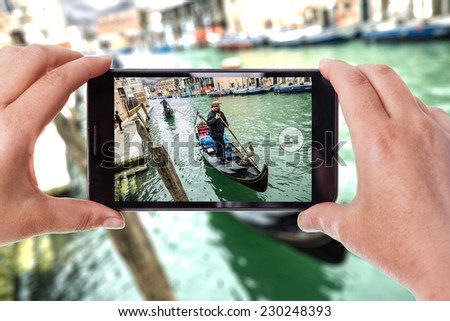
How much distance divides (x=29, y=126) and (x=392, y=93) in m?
0.35

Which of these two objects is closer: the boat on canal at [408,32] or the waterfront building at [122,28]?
the boat on canal at [408,32]

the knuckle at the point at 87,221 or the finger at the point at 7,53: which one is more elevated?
the finger at the point at 7,53

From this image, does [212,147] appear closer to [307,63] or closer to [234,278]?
[234,278]

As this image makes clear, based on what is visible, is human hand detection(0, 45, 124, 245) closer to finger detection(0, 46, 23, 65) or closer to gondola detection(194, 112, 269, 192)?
finger detection(0, 46, 23, 65)

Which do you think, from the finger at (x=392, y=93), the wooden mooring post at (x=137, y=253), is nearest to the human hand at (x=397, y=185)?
the finger at (x=392, y=93)

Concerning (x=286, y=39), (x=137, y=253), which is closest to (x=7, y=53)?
(x=137, y=253)

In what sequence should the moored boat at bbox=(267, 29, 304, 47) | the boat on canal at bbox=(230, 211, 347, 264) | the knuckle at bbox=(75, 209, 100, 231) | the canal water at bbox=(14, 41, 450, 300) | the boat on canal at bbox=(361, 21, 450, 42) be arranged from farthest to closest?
1. the moored boat at bbox=(267, 29, 304, 47)
2. the boat on canal at bbox=(361, 21, 450, 42)
3. the canal water at bbox=(14, 41, 450, 300)
4. the boat on canal at bbox=(230, 211, 347, 264)
5. the knuckle at bbox=(75, 209, 100, 231)

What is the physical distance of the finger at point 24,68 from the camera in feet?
1.29

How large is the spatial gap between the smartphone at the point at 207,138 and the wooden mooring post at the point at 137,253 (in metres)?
1.14

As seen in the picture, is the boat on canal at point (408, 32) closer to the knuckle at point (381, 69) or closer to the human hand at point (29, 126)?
the knuckle at point (381, 69)

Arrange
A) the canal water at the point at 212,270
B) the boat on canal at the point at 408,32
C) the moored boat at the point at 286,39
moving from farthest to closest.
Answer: the moored boat at the point at 286,39 → the boat on canal at the point at 408,32 → the canal water at the point at 212,270

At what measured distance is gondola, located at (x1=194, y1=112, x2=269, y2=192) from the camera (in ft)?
1.57

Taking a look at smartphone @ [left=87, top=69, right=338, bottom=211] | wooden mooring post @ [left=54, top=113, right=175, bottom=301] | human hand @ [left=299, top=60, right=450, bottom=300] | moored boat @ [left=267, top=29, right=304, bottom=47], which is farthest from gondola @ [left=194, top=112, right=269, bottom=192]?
moored boat @ [left=267, top=29, right=304, bottom=47]

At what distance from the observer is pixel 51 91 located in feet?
1.32
